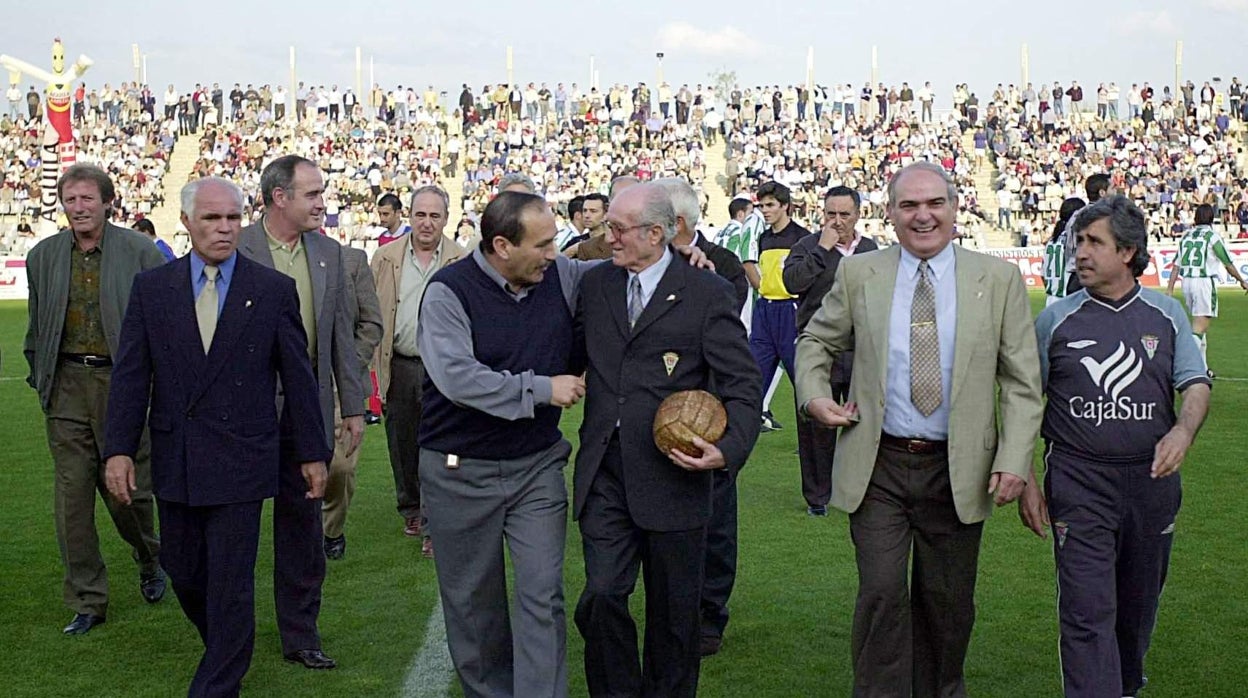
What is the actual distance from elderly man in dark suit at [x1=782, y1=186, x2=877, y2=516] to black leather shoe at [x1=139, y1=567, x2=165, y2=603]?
3.59 m

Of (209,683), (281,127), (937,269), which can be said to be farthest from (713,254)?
(281,127)

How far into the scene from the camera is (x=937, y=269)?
204 inches

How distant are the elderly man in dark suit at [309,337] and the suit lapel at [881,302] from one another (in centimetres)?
254

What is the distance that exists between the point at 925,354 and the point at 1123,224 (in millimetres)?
837

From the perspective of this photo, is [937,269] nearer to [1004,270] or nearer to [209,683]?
[1004,270]

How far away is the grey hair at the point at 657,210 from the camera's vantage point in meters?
5.15

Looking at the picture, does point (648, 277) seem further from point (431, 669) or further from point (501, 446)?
point (431, 669)

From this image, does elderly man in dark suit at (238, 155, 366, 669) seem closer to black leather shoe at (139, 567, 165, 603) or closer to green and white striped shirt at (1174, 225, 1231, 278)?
black leather shoe at (139, 567, 165, 603)

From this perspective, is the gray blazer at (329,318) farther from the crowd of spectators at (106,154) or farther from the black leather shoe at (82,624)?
the crowd of spectators at (106,154)

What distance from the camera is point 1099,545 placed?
16.8ft

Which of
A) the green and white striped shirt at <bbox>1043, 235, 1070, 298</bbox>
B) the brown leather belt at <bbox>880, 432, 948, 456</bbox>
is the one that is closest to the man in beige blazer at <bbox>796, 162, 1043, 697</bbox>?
the brown leather belt at <bbox>880, 432, 948, 456</bbox>

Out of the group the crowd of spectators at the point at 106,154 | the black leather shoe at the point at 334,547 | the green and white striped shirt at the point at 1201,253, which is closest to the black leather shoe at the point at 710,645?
the black leather shoe at the point at 334,547

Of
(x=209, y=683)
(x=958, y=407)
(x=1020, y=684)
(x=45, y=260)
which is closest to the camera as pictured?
(x=958, y=407)

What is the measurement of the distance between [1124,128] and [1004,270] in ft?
161
